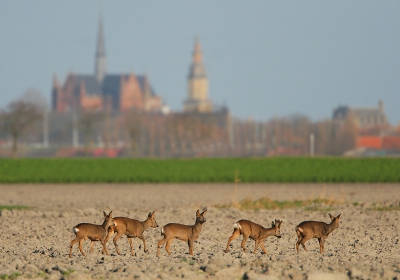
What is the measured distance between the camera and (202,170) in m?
49.4

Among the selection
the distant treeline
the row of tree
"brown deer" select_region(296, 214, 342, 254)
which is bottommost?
"brown deer" select_region(296, 214, 342, 254)

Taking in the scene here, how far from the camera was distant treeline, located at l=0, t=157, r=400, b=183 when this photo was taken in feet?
154

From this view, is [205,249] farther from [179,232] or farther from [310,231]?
[310,231]

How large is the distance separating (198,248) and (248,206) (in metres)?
10.5

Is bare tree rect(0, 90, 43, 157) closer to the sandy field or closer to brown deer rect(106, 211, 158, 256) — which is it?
the sandy field

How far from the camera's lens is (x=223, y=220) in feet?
79.4

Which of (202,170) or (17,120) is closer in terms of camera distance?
(202,170)

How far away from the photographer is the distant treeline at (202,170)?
154 ft

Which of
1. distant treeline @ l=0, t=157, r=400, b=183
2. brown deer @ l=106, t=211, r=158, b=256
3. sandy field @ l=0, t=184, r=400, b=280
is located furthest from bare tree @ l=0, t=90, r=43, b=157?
brown deer @ l=106, t=211, r=158, b=256

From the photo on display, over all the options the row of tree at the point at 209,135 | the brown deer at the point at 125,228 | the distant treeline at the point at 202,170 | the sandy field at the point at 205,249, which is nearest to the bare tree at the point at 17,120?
the row of tree at the point at 209,135

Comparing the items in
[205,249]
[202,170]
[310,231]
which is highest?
[202,170]

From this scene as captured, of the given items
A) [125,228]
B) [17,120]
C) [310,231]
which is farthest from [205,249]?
[17,120]

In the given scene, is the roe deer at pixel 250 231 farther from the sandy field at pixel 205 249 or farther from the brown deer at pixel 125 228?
the brown deer at pixel 125 228

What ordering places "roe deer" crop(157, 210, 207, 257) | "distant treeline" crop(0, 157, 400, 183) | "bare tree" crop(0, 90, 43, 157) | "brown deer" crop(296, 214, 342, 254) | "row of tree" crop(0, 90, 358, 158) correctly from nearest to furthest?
"roe deer" crop(157, 210, 207, 257) → "brown deer" crop(296, 214, 342, 254) → "distant treeline" crop(0, 157, 400, 183) → "bare tree" crop(0, 90, 43, 157) → "row of tree" crop(0, 90, 358, 158)
